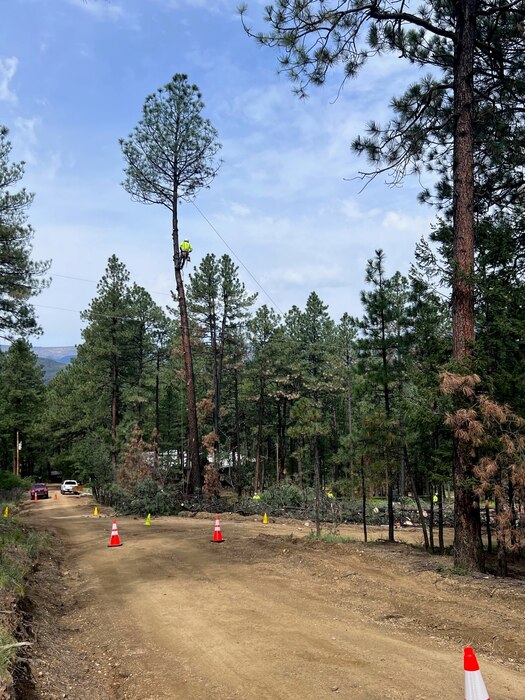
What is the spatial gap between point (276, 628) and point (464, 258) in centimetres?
668

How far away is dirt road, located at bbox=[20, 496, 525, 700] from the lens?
4.38 meters

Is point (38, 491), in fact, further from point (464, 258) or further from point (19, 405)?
point (464, 258)

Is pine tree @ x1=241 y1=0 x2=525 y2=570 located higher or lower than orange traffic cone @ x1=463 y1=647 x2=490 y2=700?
higher

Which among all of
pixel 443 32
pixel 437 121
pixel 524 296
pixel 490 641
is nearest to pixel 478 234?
pixel 524 296

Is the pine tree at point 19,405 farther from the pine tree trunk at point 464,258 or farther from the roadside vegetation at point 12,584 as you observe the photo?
the pine tree trunk at point 464,258

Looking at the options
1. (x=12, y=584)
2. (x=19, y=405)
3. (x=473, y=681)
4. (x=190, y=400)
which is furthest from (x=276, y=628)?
(x=19, y=405)

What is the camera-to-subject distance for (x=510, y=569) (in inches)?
424

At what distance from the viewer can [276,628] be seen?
19.2 feet

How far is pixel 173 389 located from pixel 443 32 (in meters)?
47.2

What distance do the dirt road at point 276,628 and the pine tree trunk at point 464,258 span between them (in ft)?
2.35

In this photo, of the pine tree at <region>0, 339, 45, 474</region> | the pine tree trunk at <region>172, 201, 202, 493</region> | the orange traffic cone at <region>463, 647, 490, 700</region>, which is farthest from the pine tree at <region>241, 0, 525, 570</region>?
the pine tree at <region>0, 339, 45, 474</region>

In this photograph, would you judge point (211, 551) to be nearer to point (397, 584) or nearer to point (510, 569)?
point (397, 584)

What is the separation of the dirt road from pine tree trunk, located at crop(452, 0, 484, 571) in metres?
0.71

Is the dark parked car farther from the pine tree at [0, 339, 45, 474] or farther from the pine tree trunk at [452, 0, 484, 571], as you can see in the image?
the pine tree trunk at [452, 0, 484, 571]
